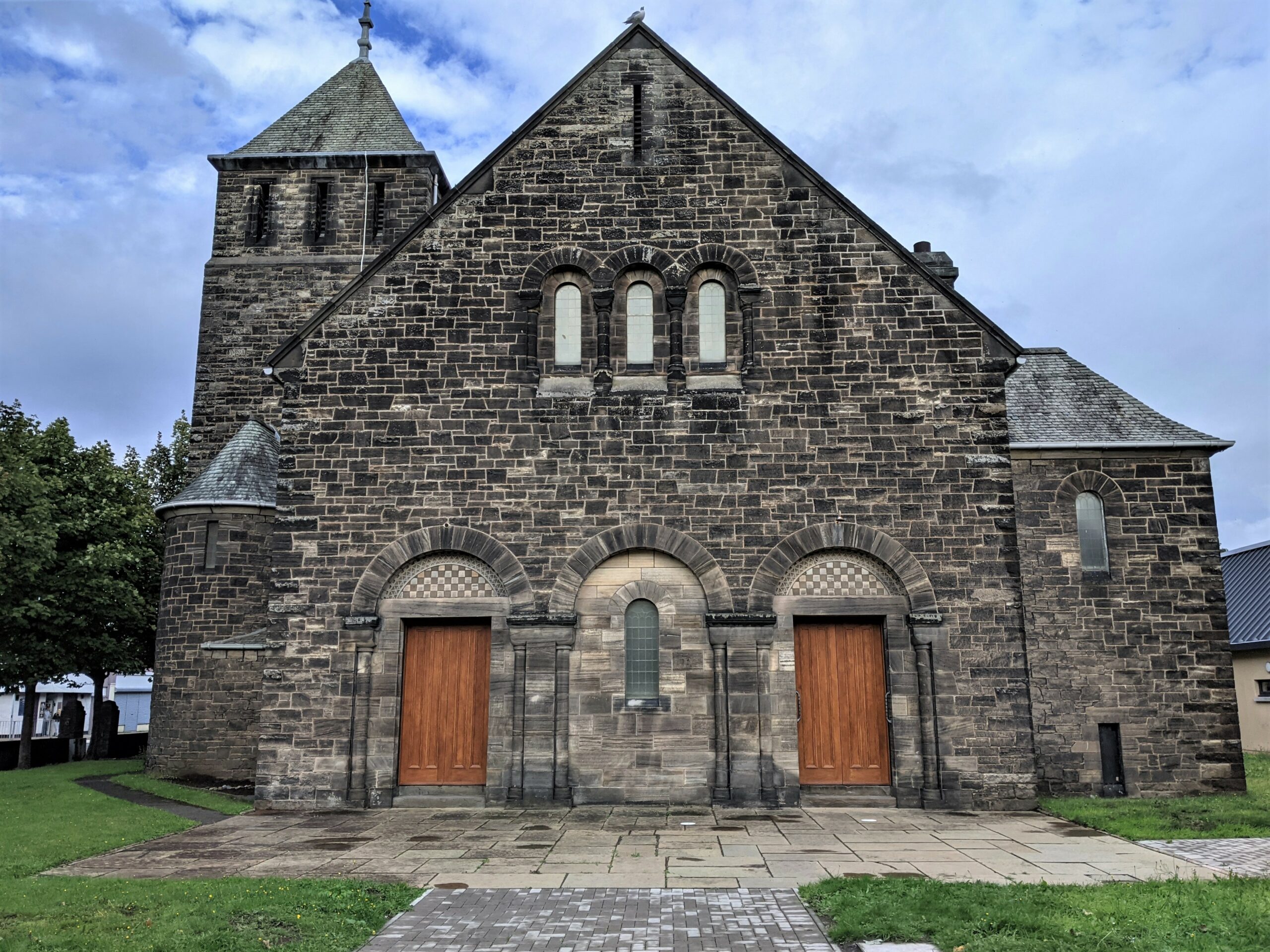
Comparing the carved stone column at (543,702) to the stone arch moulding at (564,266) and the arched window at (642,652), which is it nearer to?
the arched window at (642,652)

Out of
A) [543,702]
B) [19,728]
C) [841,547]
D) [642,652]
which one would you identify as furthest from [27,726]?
[19,728]

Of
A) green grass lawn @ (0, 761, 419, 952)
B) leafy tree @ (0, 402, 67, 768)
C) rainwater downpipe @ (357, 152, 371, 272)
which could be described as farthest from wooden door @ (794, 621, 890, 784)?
rainwater downpipe @ (357, 152, 371, 272)

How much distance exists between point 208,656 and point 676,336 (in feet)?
38.6

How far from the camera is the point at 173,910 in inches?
335

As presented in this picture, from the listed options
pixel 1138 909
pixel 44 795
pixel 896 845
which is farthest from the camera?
pixel 44 795

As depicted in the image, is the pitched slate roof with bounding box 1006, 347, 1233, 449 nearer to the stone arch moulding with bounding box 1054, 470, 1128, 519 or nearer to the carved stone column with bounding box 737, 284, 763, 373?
the stone arch moulding with bounding box 1054, 470, 1128, 519

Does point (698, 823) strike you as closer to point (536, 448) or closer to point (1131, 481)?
point (536, 448)

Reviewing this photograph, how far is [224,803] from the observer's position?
16031mm

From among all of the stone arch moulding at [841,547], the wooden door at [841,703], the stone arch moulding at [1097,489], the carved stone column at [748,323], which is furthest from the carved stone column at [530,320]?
the stone arch moulding at [1097,489]

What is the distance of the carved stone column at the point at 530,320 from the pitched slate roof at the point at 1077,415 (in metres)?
8.71

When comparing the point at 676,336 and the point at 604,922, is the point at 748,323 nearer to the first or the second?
the point at 676,336

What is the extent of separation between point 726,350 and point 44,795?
14364 millimetres

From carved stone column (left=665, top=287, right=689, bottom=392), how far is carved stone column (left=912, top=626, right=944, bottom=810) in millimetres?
5458

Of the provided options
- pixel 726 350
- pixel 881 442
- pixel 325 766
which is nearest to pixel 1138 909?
pixel 881 442
